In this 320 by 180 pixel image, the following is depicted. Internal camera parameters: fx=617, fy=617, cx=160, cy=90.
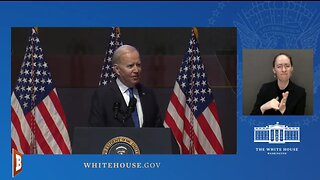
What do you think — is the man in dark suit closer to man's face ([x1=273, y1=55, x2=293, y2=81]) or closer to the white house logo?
the white house logo

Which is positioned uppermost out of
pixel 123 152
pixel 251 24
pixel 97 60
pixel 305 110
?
pixel 251 24

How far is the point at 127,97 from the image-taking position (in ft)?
17.4

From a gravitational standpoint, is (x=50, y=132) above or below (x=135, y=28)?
below

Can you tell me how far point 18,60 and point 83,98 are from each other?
70 centimetres

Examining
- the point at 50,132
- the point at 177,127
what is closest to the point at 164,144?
the point at 177,127

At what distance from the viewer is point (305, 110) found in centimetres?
534

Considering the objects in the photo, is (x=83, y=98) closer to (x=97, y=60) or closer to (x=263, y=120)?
(x=97, y=60)

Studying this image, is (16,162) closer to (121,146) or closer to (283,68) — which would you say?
(121,146)

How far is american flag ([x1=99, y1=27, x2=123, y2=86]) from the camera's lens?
5379 mm

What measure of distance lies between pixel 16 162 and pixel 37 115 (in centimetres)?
45

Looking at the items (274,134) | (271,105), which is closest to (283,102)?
(271,105)

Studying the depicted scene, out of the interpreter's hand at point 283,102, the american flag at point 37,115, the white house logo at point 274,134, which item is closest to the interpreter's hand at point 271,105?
the interpreter's hand at point 283,102

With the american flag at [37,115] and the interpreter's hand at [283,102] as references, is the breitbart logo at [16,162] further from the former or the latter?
the interpreter's hand at [283,102]

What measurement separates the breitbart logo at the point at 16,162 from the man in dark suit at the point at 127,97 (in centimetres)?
72
